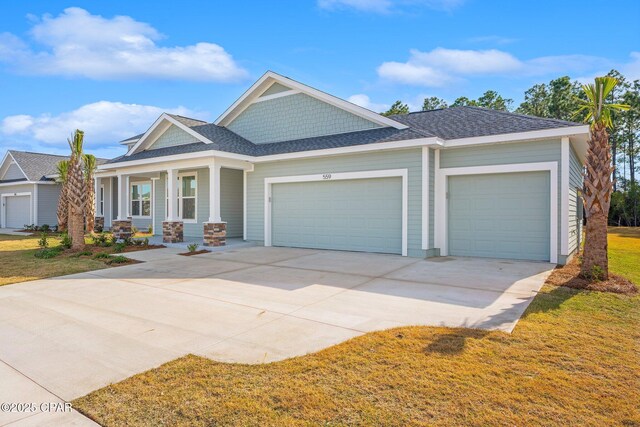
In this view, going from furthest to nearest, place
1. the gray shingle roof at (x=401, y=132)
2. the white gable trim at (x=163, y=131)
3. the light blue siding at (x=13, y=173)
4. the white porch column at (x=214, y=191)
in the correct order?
the light blue siding at (x=13, y=173)
the white gable trim at (x=163, y=131)
the white porch column at (x=214, y=191)
the gray shingle roof at (x=401, y=132)

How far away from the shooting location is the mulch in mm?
6895

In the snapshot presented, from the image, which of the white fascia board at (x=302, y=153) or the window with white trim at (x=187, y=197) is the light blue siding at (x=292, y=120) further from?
the window with white trim at (x=187, y=197)

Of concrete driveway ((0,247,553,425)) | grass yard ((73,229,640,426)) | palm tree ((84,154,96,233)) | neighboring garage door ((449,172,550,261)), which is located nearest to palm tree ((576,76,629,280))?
concrete driveway ((0,247,553,425))

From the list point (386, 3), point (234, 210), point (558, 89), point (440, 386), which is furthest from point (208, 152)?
point (558, 89)

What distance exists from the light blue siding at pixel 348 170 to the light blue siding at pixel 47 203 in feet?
59.0

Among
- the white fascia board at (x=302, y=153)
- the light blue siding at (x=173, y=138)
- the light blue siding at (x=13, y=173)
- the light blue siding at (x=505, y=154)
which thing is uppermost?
the light blue siding at (x=173, y=138)

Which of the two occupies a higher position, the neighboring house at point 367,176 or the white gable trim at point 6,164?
the white gable trim at point 6,164

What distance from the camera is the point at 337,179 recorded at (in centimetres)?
1256

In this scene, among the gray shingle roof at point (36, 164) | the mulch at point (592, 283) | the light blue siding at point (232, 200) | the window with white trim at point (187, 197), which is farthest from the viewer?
the gray shingle roof at point (36, 164)

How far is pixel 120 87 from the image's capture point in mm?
19562

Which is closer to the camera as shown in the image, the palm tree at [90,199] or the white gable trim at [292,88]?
the white gable trim at [292,88]

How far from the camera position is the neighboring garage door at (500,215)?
10.0 metres

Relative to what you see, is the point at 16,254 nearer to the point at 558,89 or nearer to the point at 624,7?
the point at 624,7

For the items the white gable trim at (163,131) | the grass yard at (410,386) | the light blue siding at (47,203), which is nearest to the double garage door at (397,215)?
the white gable trim at (163,131)
